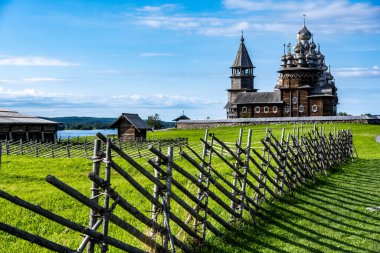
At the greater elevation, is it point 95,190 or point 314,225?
point 95,190

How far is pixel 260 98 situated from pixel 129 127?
3532 centimetres

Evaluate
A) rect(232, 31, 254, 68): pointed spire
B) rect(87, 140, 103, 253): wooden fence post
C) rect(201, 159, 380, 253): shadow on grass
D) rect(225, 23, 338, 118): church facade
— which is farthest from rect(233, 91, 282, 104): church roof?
rect(87, 140, 103, 253): wooden fence post

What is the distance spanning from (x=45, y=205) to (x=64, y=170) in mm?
10720

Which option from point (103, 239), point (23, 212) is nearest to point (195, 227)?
point (103, 239)

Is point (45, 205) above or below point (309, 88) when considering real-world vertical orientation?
below

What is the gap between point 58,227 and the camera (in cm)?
1038

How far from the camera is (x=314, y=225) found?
10.6m

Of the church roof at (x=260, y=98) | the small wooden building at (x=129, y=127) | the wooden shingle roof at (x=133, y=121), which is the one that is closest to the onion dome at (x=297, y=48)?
the church roof at (x=260, y=98)

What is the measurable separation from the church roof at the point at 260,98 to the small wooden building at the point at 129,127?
108 ft

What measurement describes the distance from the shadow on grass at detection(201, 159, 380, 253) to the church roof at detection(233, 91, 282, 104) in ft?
201

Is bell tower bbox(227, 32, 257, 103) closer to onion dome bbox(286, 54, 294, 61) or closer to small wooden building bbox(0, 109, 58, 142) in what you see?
onion dome bbox(286, 54, 294, 61)

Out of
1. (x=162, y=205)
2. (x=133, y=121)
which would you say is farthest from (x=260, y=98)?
(x=162, y=205)

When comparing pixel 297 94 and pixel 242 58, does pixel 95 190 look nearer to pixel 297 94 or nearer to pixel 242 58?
pixel 297 94

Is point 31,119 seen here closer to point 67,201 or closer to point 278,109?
point 67,201
